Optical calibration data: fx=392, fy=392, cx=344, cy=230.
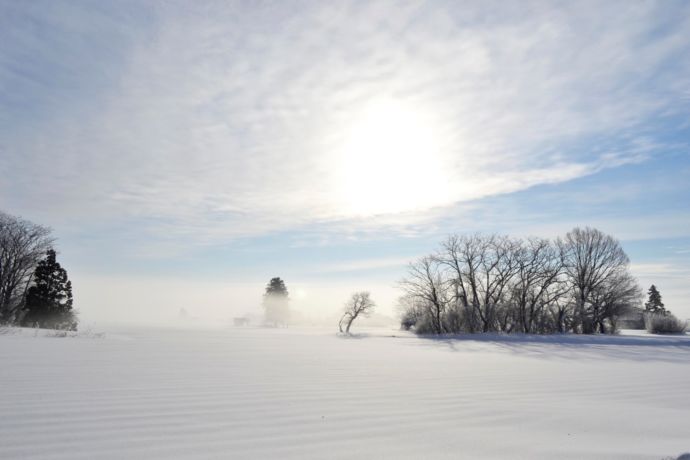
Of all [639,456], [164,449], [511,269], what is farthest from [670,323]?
[164,449]

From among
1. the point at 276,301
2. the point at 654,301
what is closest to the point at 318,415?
the point at 276,301

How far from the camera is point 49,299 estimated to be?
27.0 meters

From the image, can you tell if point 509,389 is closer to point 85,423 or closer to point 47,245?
point 85,423

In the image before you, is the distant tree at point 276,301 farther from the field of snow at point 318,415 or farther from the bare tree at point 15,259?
the field of snow at point 318,415

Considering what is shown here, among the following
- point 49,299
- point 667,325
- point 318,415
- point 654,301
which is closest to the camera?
point 318,415

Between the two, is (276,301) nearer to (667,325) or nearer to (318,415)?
(667,325)

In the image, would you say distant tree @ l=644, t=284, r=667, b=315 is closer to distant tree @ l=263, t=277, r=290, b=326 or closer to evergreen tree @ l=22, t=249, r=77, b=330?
distant tree @ l=263, t=277, r=290, b=326

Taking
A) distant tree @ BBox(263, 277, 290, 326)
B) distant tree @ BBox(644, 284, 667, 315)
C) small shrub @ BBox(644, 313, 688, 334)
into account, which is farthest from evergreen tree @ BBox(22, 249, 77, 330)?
distant tree @ BBox(644, 284, 667, 315)

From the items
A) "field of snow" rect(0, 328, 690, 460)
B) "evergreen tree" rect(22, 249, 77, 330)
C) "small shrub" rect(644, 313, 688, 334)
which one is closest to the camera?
"field of snow" rect(0, 328, 690, 460)

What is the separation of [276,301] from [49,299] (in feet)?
106

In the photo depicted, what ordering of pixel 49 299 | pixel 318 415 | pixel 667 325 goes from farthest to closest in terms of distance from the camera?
pixel 667 325 < pixel 49 299 < pixel 318 415

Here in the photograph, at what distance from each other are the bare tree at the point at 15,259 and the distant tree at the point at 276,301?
97.8 ft

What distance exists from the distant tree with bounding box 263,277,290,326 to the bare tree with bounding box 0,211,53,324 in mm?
29795

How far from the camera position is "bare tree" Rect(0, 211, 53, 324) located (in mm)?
29297
